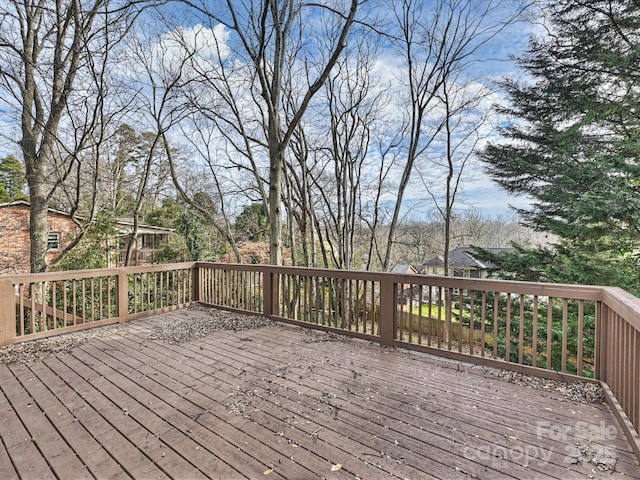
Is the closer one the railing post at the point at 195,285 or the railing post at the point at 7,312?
the railing post at the point at 7,312

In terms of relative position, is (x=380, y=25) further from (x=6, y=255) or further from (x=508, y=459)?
(x=6, y=255)

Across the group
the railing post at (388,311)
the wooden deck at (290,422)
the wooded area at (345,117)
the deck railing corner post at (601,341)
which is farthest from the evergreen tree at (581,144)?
the wooden deck at (290,422)

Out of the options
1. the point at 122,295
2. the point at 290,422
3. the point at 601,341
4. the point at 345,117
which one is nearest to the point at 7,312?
the point at 122,295

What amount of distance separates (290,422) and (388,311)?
1880 mm

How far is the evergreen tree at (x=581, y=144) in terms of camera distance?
194 inches

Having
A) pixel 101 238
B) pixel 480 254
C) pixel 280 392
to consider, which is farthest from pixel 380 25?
pixel 101 238

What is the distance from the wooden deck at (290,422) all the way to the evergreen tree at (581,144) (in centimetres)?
407

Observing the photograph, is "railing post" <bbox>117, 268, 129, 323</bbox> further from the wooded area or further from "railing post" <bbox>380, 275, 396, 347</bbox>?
"railing post" <bbox>380, 275, 396, 347</bbox>

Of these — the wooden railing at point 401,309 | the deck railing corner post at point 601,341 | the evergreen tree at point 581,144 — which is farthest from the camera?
the evergreen tree at point 581,144

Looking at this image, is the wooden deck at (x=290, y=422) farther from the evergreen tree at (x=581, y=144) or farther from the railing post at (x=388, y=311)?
the evergreen tree at (x=581, y=144)

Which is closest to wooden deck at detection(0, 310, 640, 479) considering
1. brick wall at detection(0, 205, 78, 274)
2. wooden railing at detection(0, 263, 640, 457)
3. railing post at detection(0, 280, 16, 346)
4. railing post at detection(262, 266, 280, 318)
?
wooden railing at detection(0, 263, 640, 457)

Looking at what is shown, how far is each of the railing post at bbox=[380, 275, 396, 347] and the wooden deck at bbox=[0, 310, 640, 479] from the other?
0.35m

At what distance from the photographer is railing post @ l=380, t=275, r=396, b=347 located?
11.8 ft

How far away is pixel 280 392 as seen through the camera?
2521 mm
